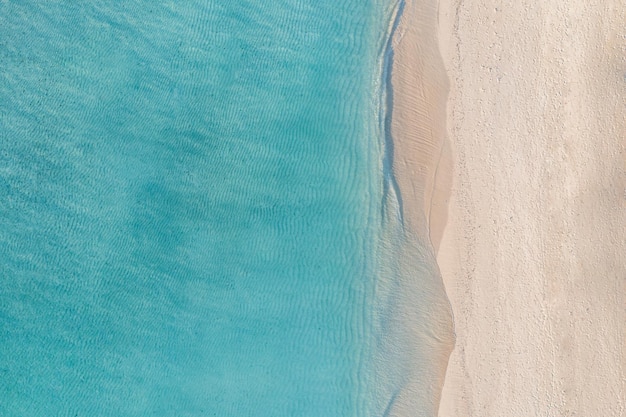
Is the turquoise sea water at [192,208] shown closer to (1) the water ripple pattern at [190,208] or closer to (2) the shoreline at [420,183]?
(1) the water ripple pattern at [190,208]

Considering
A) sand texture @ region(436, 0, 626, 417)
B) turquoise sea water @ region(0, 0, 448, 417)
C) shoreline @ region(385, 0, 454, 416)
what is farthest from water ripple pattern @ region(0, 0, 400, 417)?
sand texture @ region(436, 0, 626, 417)

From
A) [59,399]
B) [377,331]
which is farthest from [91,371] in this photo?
[377,331]

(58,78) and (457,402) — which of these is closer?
Answer: (457,402)

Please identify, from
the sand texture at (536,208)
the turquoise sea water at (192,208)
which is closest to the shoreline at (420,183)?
the sand texture at (536,208)

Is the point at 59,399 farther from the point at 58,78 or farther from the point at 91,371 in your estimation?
the point at 58,78

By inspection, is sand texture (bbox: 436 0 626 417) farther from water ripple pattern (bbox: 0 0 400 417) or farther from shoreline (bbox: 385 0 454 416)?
water ripple pattern (bbox: 0 0 400 417)

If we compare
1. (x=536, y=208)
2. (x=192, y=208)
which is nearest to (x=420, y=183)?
(x=536, y=208)
